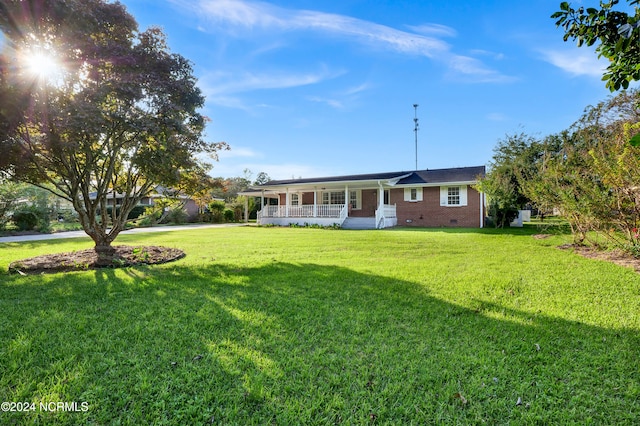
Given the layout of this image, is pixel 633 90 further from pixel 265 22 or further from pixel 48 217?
pixel 48 217

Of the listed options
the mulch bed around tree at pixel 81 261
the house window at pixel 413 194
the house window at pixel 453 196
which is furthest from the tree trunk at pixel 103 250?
the house window at pixel 453 196

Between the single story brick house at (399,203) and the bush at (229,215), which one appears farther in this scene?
the bush at (229,215)

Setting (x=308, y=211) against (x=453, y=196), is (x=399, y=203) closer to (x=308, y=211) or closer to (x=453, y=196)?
(x=453, y=196)

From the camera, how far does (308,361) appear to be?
273cm

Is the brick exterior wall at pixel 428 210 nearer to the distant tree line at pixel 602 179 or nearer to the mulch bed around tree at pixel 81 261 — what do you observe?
the distant tree line at pixel 602 179

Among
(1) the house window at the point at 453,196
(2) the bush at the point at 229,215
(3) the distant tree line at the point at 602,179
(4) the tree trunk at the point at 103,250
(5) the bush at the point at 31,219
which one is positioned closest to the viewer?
(3) the distant tree line at the point at 602,179

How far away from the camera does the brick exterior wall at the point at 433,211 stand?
19.3m

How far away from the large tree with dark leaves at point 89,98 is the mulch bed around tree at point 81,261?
1.29ft

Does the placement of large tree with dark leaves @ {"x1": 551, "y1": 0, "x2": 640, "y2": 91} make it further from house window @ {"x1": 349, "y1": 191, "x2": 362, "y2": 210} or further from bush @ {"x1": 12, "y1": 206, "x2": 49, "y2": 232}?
bush @ {"x1": 12, "y1": 206, "x2": 49, "y2": 232}

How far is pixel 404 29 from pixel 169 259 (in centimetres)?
1077

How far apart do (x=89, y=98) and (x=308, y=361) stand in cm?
658

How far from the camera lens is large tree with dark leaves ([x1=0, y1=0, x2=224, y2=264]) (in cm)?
551

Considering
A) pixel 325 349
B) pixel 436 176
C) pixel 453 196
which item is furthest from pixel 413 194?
pixel 325 349

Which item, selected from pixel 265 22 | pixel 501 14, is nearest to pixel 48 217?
pixel 265 22
